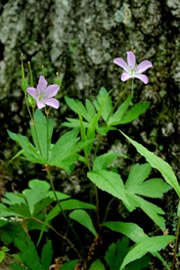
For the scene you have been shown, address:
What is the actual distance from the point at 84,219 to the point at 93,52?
79 cm

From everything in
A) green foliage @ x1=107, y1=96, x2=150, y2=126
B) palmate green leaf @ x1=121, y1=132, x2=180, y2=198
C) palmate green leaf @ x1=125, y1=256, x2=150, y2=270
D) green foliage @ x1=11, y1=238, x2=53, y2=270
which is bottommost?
palmate green leaf @ x1=125, y1=256, x2=150, y2=270

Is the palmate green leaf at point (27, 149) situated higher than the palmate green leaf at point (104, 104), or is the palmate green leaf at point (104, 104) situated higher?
the palmate green leaf at point (104, 104)

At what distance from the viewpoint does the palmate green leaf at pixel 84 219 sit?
1.72 metres

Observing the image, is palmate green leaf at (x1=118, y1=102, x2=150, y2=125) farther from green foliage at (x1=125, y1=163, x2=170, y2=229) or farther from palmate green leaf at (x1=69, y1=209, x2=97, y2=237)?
palmate green leaf at (x1=69, y1=209, x2=97, y2=237)

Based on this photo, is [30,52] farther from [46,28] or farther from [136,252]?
[136,252]

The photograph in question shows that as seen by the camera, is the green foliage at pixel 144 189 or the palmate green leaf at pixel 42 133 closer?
the palmate green leaf at pixel 42 133

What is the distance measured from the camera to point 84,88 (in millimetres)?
1985

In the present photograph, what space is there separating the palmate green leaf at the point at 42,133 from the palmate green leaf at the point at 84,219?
0.40 meters

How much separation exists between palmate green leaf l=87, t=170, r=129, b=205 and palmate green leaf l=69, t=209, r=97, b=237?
366mm

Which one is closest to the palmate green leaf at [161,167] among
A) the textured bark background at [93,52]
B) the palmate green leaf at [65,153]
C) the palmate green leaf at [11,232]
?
the palmate green leaf at [65,153]

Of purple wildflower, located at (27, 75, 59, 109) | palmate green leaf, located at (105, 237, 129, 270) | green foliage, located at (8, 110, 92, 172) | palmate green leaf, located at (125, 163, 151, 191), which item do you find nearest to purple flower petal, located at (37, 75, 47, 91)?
purple wildflower, located at (27, 75, 59, 109)

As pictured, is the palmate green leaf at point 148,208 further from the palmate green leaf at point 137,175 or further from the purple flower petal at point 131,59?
the purple flower petal at point 131,59

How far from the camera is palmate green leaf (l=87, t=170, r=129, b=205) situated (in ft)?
4.31

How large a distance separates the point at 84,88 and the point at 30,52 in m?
0.36
